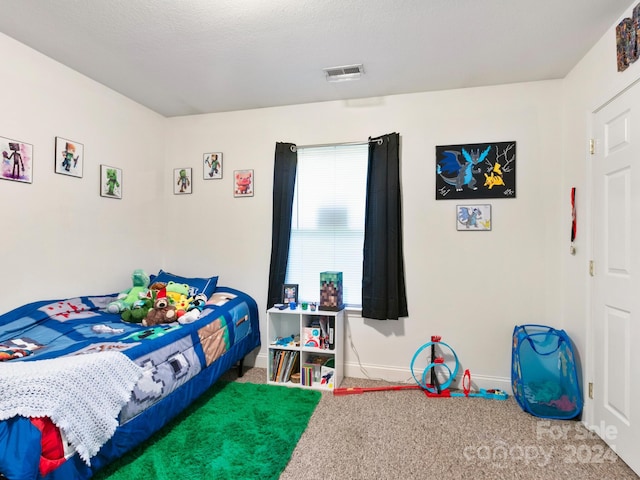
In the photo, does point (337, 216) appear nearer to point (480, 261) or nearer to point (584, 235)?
point (480, 261)

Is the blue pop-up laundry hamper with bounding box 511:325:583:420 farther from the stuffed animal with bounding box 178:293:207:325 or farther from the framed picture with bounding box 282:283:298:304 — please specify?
the stuffed animal with bounding box 178:293:207:325

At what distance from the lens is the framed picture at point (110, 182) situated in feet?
9.37

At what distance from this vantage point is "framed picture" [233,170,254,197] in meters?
3.30

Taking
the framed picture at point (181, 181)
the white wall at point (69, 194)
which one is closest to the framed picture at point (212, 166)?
the framed picture at point (181, 181)

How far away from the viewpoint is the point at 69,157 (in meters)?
2.57

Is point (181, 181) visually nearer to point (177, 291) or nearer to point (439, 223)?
point (177, 291)

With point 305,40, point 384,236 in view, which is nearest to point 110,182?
point 305,40

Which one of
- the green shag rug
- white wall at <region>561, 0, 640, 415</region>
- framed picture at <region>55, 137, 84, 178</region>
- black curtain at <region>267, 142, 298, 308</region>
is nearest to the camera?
the green shag rug

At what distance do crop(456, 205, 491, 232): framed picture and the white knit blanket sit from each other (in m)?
2.53

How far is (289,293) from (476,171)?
1.86 m

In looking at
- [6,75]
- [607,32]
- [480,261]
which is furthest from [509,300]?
[6,75]

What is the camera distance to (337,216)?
10.3 ft

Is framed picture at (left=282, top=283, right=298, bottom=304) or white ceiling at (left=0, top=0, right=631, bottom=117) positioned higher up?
white ceiling at (left=0, top=0, right=631, bottom=117)

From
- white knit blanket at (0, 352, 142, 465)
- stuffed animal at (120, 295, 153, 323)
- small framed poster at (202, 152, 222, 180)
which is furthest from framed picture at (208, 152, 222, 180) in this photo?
white knit blanket at (0, 352, 142, 465)
